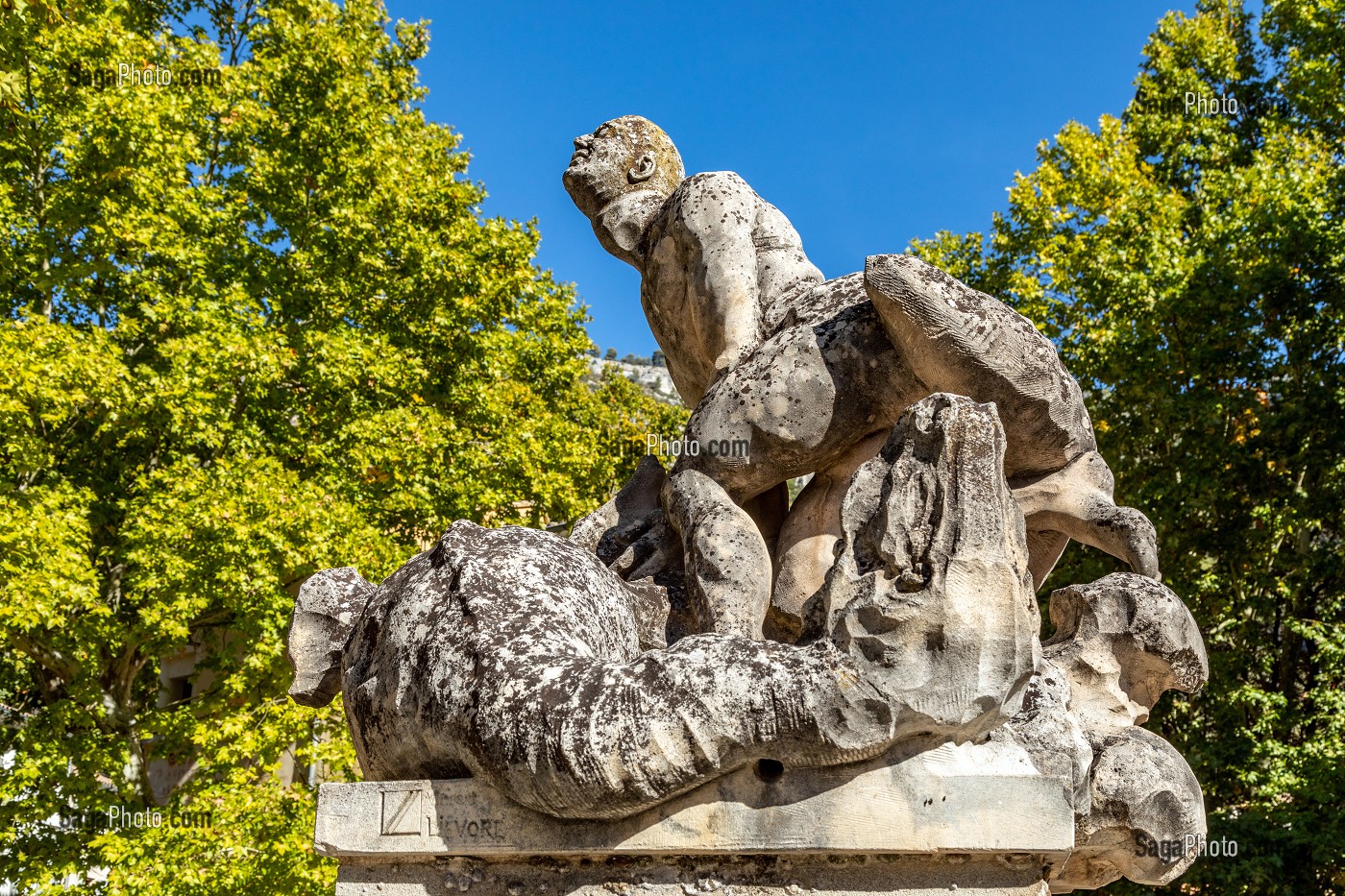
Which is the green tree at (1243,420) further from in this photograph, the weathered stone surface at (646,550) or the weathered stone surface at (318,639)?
the weathered stone surface at (318,639)

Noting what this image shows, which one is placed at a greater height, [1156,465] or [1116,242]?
[1116,242]

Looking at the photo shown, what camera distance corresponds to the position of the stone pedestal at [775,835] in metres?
2.27

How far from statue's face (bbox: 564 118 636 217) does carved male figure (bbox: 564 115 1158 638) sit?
69 centimetres

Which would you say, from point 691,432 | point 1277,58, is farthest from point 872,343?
point 1277,58

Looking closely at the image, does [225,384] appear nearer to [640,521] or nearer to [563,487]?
[563,487]

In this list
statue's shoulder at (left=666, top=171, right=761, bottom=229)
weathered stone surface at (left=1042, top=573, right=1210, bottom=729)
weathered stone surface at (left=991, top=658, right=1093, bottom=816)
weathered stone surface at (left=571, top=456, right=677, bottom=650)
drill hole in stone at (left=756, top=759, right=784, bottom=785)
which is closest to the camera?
drill hole in stone at (left=756, top=759, right=784, bottom=785)

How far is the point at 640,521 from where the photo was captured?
12.4ft

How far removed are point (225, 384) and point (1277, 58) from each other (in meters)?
16.7

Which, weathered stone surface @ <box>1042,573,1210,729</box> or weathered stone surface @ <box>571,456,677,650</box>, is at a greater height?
weathered stone surface @ <box>571,456,677,650</box>

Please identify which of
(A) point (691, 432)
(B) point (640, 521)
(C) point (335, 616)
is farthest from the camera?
(B) point (640, 521)

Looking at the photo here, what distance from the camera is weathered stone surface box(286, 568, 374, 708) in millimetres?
3156
